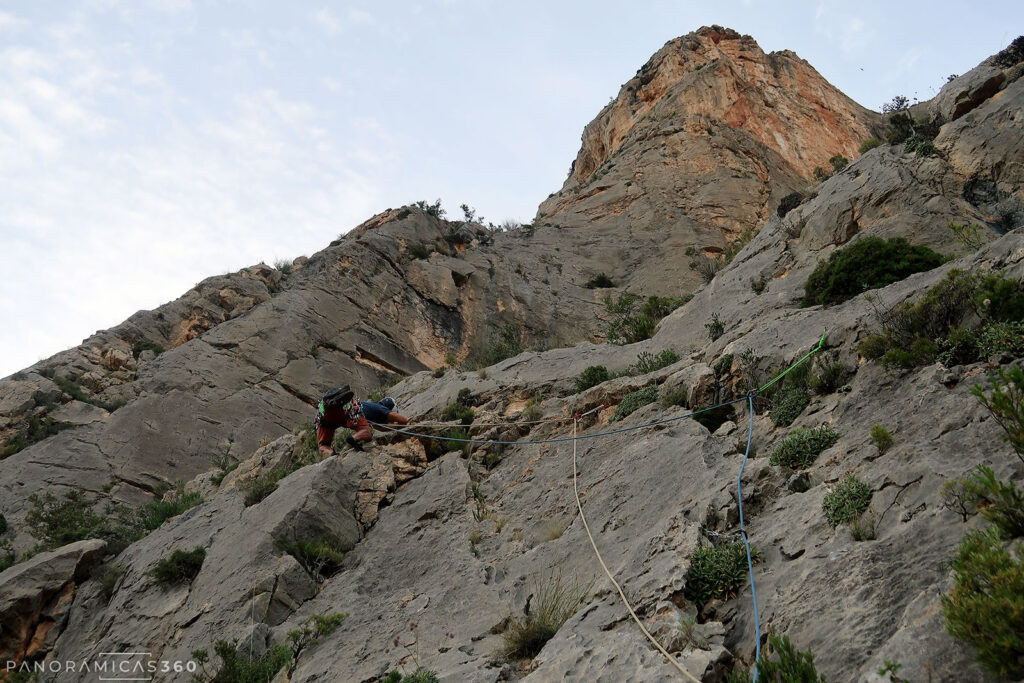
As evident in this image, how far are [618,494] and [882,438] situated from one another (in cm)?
342

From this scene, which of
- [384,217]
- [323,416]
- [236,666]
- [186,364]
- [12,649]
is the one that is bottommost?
[236,666]

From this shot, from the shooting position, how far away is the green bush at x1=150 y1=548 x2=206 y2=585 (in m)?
11.3

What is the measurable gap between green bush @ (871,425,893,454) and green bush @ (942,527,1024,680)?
209 cm

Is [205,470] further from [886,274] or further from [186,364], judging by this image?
[886,274]

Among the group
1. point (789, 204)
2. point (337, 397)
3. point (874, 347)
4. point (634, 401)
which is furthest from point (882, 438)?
point (789, 204)

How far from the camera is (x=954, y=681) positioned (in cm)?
369

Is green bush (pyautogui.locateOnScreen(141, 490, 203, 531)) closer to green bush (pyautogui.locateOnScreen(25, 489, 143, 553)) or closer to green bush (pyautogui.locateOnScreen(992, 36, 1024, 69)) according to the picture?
green bush (pyautogui.locateOnScreen(25, 489, 143, 553))

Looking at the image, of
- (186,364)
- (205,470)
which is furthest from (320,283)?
(205,470)

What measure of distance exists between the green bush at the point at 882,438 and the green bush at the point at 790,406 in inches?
70.8

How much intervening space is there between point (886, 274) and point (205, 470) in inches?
742

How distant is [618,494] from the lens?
8.66 meters

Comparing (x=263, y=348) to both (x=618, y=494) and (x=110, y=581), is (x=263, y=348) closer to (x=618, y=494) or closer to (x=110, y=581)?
(x=110, y=581)

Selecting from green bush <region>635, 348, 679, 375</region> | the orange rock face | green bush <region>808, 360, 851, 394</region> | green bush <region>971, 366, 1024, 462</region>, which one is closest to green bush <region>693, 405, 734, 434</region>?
green bush <region>808, 360, 851, 394</region>

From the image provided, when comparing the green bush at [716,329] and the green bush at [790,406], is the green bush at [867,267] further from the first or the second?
the green bush at [790,406]
